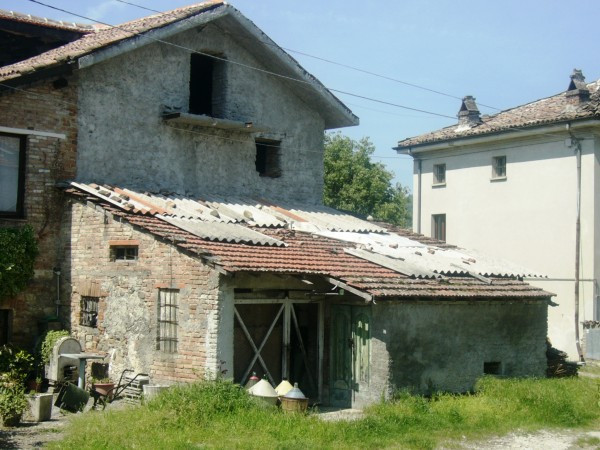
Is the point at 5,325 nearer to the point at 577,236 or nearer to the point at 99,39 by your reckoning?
the point at 99,39

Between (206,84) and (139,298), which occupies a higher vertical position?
(206,84)

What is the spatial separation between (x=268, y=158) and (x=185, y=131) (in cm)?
298

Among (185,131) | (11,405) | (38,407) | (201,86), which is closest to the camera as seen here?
(11,405)

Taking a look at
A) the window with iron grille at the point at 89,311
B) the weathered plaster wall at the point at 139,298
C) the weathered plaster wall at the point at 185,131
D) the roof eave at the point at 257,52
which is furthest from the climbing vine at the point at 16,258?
the roof eave at the point at 257,52

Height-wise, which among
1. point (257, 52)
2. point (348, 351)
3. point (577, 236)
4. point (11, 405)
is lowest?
point (11, 405)

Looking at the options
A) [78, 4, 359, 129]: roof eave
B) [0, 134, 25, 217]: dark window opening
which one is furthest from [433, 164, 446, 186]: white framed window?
[0, 134, 25, 217]: dark window opening

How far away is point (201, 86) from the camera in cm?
2142

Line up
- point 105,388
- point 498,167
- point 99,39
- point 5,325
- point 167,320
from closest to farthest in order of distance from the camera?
point 105,388 → point 167,320 → point 5,325 → point 99,39 → point 498,167

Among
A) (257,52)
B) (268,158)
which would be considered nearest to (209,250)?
(268,158)

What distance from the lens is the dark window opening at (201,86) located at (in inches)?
829

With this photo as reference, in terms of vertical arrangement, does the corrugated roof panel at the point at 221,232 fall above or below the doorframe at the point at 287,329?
above

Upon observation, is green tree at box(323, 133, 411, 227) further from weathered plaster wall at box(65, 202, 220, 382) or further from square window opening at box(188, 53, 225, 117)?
weathered plaster wall at box(65, 202, 220, 382)

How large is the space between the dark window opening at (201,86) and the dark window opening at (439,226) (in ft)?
38.2

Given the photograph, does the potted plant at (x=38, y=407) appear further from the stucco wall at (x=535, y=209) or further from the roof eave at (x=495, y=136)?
the roof eave at (x=495, y=136)
